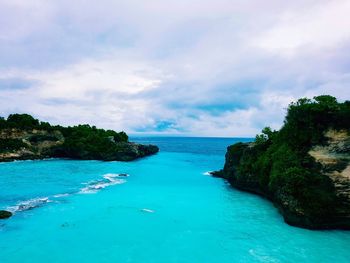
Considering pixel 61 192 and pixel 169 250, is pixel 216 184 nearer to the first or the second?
pixel 61 192

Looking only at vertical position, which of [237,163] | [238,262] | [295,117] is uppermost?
[295,117]

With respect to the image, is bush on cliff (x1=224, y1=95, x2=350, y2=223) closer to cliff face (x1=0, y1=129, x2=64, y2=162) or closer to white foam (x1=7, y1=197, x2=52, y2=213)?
white foam (x1=7, y1=197, x2=52, y2=213)

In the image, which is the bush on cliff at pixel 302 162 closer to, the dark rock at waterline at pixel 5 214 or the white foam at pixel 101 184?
the white foam at pixel 101 184

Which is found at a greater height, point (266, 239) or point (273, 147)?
point (273, 147)

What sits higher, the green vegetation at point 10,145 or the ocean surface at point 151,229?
the green vegetation at point 10,145

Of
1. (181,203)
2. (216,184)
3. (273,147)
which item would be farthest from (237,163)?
(181,203)

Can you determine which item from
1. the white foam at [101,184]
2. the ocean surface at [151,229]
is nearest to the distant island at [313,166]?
the ocean surface at [151,229]

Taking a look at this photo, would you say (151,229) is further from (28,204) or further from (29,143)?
(29,143)
